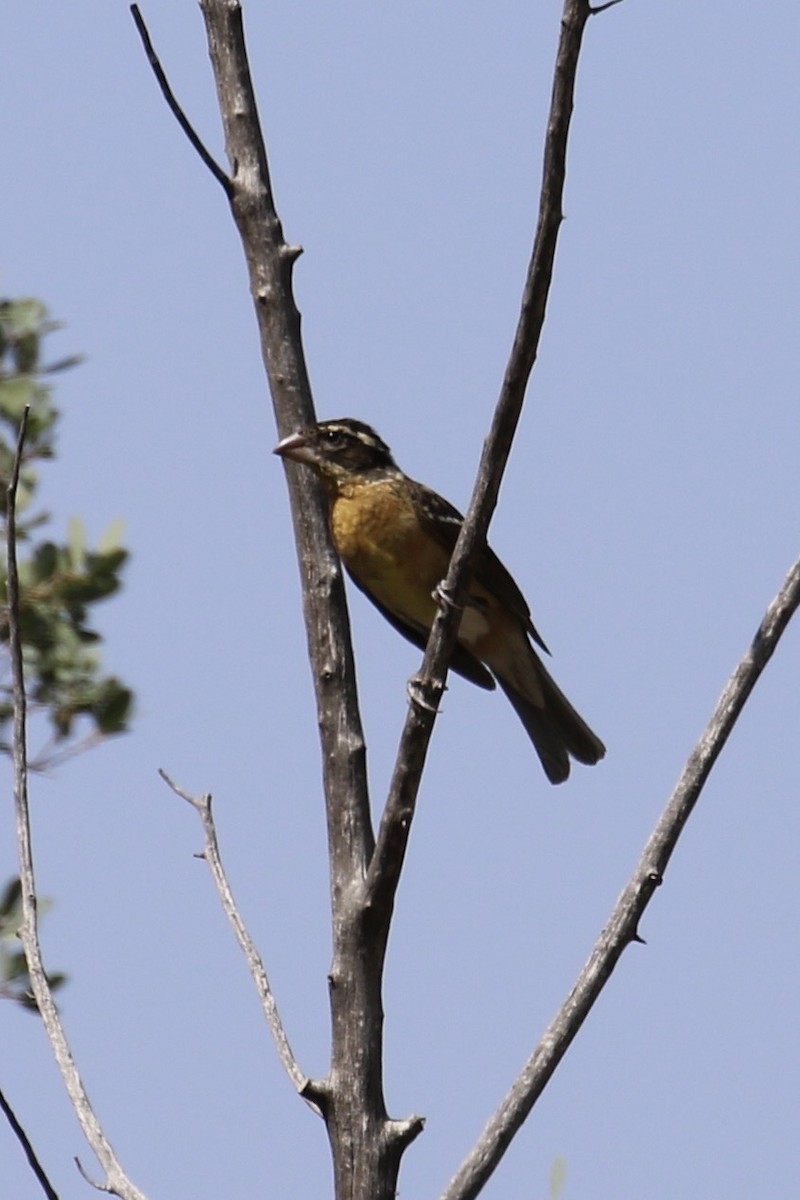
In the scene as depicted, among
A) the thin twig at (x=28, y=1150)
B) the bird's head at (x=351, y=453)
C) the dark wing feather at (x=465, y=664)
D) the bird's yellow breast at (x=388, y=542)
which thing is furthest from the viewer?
the dark wing feather at (x=465, y=664)

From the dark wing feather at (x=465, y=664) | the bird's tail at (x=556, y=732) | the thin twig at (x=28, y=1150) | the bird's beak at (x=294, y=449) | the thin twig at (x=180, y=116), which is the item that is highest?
the dark wing feather at (x=465, y=664)

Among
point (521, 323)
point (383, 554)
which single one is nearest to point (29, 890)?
point (521, 323)

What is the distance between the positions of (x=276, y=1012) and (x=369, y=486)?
10.9 feet

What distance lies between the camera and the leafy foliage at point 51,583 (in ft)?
15.3

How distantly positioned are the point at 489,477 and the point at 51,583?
1.83m

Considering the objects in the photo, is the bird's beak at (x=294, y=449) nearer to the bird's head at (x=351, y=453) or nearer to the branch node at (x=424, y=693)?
the branch node at (x=424, y=693)

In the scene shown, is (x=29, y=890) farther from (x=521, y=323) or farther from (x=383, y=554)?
(x=383, y=554)

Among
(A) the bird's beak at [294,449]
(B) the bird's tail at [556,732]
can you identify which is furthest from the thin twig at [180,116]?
(B) the bird's tail at [556,732]

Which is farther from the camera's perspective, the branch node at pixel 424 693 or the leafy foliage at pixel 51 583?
the leafy foliage at pixel 51 583

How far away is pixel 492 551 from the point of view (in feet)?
22.2

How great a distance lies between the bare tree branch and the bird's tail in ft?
11.1

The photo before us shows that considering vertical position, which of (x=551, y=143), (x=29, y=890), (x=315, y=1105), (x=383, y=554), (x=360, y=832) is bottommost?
(x=315, y=1105)

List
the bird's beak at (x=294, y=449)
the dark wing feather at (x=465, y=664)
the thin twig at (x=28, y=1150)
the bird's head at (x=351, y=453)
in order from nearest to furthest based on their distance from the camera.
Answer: the thin twig at (x=28, y=1150), the bird's beak at (x=294, y=449), the bird's head at (x=351, y=453), the dark wing feather at (x=465, y=664)

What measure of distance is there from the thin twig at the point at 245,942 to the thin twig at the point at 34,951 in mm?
392
